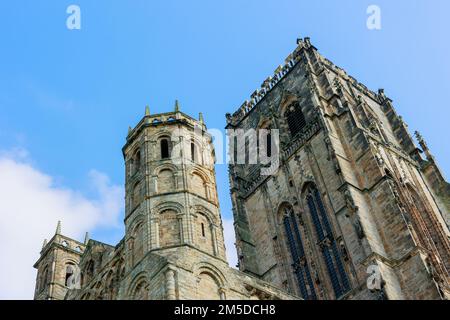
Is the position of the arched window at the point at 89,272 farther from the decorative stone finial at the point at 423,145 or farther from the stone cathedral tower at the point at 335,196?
the decorative stone finial at the point at 423,145

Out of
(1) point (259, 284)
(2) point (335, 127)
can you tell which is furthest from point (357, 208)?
(1) point (259, 284)

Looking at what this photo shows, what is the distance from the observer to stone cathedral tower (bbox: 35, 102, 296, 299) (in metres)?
20.7

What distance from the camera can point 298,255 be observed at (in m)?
37.2

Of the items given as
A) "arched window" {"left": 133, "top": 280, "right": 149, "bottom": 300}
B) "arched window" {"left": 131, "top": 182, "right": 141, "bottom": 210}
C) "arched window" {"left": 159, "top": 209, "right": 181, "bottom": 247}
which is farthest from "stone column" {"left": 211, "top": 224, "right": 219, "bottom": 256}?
"arched window" {"left": 131, "top": 182, "right": 141, "bottom": 210}

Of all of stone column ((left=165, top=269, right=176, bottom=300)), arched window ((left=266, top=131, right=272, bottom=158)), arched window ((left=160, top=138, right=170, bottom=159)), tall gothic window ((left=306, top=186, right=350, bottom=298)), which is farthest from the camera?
arched window ((left=266, top=131, right=272, bottom=158))

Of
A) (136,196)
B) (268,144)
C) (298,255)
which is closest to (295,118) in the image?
(268,144)

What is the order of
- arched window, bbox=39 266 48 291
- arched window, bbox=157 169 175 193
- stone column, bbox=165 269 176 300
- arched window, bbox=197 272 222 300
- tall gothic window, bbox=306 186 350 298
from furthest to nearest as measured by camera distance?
arched window, bbox=39 266 48 291, tall gothic window, bbox=306 186 350 298, arched window, bbox=157 169 175 193, arched window, bbox=197 272 222 300, stone column, bbox=165 269 176 300

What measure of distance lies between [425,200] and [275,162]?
30.0 feet

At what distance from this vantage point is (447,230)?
37312 mm

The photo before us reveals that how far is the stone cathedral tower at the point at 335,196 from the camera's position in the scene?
31250mm

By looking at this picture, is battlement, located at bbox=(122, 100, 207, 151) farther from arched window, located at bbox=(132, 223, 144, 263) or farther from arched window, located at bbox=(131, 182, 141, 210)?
arched window, located at bbox=(132, 223, 144, 263)

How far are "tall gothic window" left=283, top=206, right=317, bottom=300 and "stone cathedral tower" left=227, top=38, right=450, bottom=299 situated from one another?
59 mm

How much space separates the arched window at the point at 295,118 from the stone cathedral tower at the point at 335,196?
92 mm
